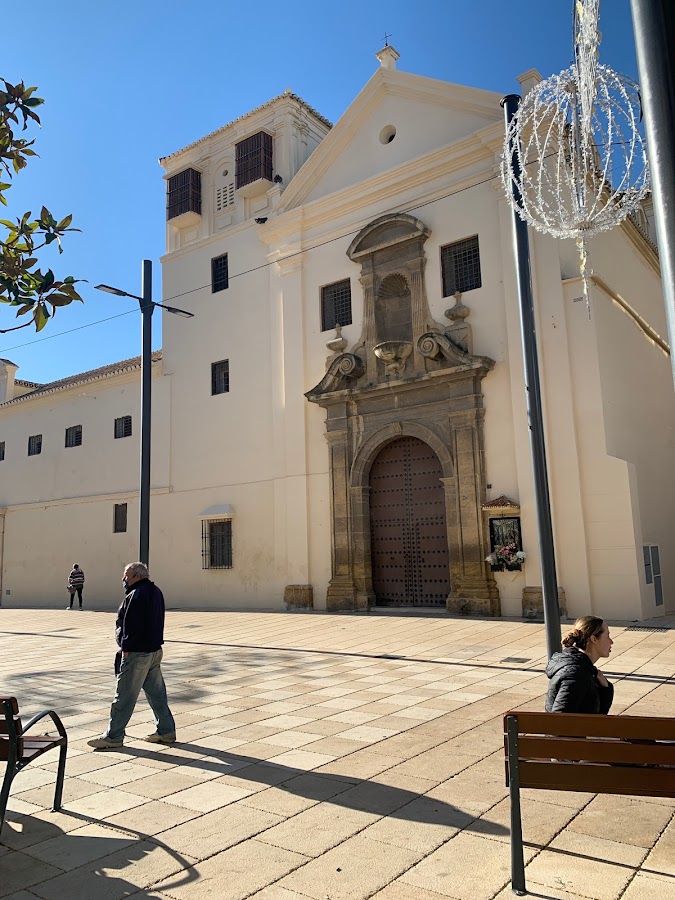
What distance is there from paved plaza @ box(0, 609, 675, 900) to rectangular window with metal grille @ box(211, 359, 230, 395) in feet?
41.7

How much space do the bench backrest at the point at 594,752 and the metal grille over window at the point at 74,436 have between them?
23984mm

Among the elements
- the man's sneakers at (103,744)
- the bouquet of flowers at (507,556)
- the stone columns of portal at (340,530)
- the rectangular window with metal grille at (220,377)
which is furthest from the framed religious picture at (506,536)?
the man's sneakers at (103,744)

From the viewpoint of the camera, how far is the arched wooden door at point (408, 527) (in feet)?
53.6

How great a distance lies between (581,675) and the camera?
386 cm

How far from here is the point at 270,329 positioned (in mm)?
19734

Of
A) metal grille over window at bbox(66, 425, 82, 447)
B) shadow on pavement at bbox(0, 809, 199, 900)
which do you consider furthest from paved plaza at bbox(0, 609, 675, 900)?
metal grille over window at bbox(66, 425, 82, 447)

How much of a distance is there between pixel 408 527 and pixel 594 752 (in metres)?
13.7

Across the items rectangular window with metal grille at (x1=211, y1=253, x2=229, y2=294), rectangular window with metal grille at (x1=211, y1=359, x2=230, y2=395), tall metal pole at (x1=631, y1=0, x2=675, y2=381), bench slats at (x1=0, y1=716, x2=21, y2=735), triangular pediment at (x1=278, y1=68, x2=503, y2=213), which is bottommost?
bench slats at (x1=0, y1=716, x2=21, y2=735)

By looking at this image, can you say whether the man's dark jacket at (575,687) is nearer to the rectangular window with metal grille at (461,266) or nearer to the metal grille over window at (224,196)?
the rectangular window with metal grille at (461,266)

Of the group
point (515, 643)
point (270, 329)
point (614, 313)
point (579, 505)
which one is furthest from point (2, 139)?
point (270, 329)

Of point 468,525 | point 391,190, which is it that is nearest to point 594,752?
point 468,525

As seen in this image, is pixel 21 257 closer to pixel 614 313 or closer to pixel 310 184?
pixel 614 313

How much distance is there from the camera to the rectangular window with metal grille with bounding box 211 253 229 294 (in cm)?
2150

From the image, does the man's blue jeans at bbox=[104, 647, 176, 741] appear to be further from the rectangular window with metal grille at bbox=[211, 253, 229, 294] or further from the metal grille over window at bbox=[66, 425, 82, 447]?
the metal grille over window at bbox=[66, 425, 82, 447]
